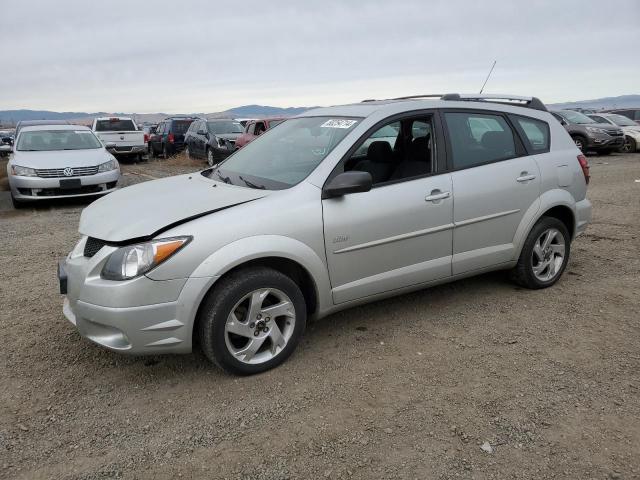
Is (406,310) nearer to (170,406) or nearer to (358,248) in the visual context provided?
(358,248)

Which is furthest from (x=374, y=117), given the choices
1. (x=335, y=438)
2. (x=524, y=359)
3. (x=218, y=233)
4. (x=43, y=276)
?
(x=43, y=276)

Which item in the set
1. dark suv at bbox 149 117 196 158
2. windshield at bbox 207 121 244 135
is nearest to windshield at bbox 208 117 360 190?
windshield at bbox 207 121 244 135

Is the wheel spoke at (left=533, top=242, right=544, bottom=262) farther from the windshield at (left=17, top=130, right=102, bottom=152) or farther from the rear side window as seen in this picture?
the windshield at (left=17, top=130, right=102, bottom=152)

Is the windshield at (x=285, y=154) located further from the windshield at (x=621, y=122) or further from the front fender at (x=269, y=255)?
the windshield at (x=621, y=122)

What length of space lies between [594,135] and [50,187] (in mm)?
16707

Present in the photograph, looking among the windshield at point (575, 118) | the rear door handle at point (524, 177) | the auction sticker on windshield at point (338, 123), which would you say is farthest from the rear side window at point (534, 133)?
the windshield at point (575, 118)

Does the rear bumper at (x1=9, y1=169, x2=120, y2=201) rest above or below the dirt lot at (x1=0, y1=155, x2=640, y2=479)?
above

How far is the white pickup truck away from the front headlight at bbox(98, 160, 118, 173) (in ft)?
30.0

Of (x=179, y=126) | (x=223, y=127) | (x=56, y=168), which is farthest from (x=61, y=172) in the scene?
(x=179, y=126)

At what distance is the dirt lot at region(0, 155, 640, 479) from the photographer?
2555 millimetres

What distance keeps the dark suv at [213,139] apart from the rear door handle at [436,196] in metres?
12.4

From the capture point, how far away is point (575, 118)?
61.6 feet

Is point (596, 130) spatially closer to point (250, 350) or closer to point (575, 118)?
point (575, 118)

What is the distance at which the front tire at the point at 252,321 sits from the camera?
10.2 ft
